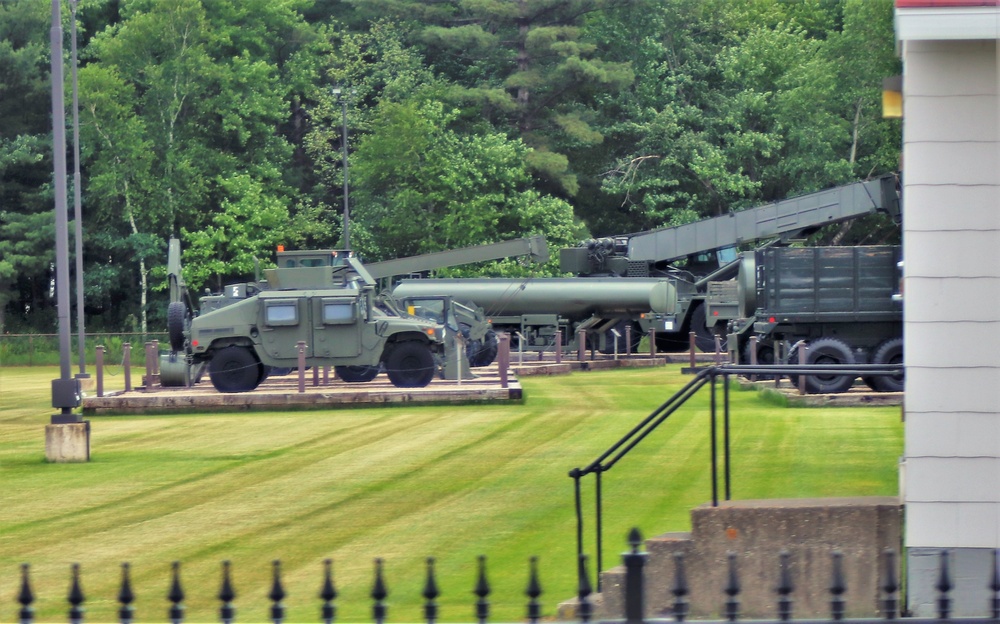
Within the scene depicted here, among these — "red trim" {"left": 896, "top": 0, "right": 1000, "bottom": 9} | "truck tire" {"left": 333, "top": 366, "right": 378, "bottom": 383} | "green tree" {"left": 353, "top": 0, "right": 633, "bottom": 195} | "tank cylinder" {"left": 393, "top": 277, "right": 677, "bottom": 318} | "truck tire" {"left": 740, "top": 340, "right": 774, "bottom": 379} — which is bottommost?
"truck tire" {"left": 333, "top": 366, "right": 378, "bottom": 383}

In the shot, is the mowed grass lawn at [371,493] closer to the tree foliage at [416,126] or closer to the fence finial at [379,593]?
the fence finial at [379,593]

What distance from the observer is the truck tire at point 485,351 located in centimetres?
3384

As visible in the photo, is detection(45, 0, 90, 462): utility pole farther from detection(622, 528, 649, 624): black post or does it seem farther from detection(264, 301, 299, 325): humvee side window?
detection(622, 528, 649, 624): black post

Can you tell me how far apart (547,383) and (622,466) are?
1426cm

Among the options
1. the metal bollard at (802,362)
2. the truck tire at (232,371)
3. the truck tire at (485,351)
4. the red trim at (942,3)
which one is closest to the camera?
the red trim at (942,3)

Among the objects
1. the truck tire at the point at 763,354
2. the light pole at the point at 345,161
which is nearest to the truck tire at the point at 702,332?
the truck tire at the point at 763,354

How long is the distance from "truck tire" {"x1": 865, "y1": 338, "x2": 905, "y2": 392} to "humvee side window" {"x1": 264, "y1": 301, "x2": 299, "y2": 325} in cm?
988

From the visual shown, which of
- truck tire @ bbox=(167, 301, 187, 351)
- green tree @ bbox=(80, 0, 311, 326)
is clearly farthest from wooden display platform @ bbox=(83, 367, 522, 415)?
green tree @ bbox=(80, 0, 311, 326)

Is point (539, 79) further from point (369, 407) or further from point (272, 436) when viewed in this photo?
point (272, 436)

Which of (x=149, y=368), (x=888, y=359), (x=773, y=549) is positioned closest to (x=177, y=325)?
(x=149, y=368)

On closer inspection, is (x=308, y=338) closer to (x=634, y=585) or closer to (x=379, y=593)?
(x=379, y=593)

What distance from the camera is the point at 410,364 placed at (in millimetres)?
26188

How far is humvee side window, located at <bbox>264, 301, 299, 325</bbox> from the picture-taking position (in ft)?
85.1

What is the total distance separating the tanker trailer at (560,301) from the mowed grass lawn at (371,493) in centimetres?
1479
